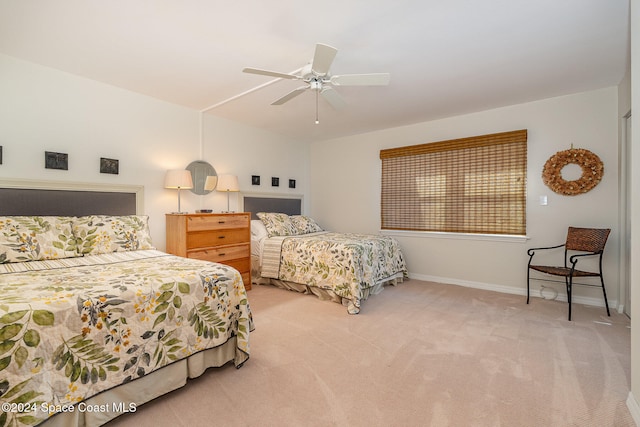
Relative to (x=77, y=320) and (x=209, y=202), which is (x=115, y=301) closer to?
(x=77, y=320)

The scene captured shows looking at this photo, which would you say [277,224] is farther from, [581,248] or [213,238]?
[581,248]

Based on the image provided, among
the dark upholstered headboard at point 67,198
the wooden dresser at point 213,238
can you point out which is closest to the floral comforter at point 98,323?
the dark upholstered headboard at point 67,198

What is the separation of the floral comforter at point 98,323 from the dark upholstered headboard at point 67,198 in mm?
906

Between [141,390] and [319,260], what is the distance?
2254mm

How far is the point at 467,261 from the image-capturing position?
13.7ft

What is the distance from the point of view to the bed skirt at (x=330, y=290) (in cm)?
334

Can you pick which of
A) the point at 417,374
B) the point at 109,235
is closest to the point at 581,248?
the point at 417,374

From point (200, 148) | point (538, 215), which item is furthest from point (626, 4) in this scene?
point (200, 148)

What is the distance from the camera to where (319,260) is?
363cm

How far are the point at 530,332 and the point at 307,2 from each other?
321cm

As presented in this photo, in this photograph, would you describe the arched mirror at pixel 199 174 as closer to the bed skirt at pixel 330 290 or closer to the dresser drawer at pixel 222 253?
the dresser drawer at pixel 222 253

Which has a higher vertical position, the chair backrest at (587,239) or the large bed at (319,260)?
the chair backrest at (587,239)

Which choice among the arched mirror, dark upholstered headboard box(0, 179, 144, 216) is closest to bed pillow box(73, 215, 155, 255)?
dark upholstered headboard box(0, 179, 144, 216)

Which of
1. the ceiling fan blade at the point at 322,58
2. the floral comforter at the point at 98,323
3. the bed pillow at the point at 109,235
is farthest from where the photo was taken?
the bed pillow at the point at 109,235
